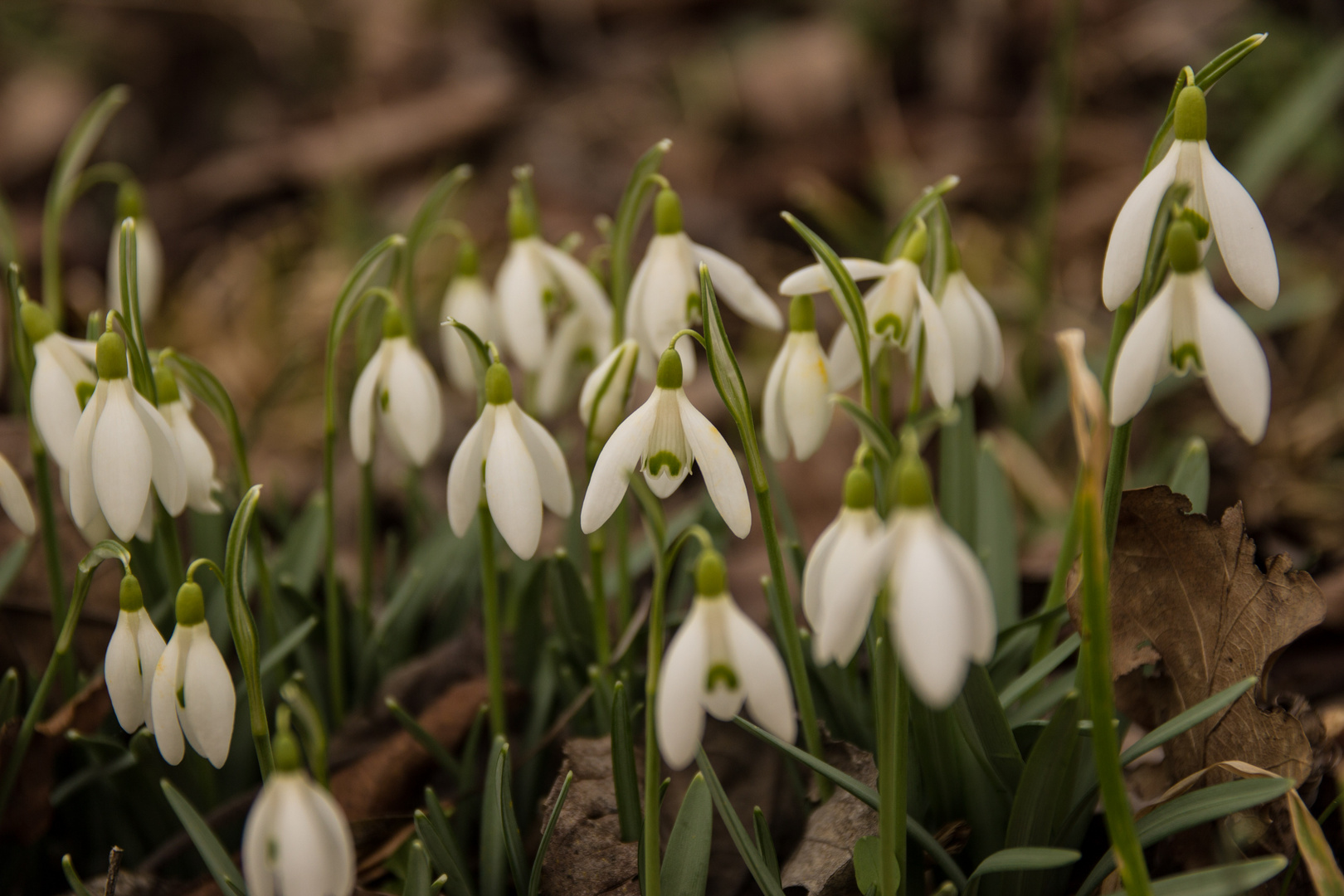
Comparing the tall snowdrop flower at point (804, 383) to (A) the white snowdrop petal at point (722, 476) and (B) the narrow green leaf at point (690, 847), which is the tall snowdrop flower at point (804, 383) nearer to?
(A) the white snowdrop petal at point (722, 476)

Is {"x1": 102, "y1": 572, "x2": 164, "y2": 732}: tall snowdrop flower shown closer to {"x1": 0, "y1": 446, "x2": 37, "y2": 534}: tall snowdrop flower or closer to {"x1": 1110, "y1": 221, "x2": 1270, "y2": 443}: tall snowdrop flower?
{"x1": 0, "y1": 446, "x2": 37, "y2": 534}: tall snowdrop flower

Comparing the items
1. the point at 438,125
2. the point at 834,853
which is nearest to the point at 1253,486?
the point at 834,853

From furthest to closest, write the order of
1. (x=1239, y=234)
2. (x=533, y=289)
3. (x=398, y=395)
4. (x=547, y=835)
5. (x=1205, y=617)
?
(x=533, y=289)
(x=398, y=395)
(x=1205, y=617)
(x=547, y=835)
(x=1239, y=234)

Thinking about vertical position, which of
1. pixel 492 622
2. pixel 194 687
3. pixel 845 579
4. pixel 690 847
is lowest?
pixel 690 847

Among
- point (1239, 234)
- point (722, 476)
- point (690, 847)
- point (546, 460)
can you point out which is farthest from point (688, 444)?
point (1239, 234)

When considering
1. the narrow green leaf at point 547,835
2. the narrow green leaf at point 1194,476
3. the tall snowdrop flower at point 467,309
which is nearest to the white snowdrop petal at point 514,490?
the narrow green leaf at point 547,835

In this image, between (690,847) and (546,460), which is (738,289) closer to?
(546,460)
